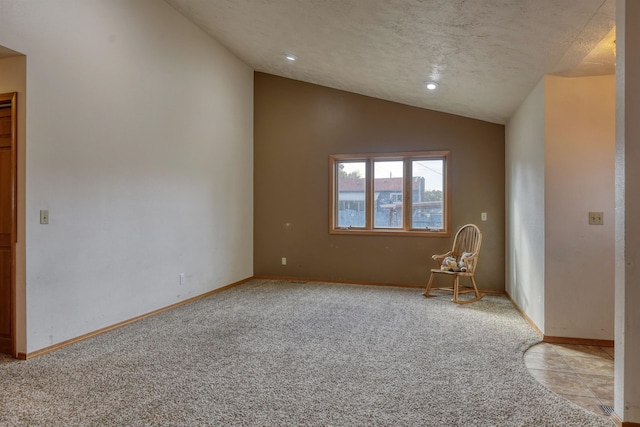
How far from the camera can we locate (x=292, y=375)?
2.56 m

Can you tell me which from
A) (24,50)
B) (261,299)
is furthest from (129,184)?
(261,299)

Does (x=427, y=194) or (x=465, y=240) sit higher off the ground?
(x=427, y=194)

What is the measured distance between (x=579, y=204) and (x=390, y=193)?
2852mm

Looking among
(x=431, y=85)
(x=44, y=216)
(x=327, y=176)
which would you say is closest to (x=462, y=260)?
(x=431, y=85)

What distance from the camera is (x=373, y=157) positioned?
588cm

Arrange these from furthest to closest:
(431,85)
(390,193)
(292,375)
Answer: (390,193) → (431,85) → (292,375)

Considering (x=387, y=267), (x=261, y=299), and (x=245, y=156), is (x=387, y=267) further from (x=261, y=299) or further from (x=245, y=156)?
(x=245, y=156)

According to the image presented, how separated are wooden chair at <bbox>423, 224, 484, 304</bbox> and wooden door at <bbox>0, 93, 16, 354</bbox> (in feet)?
14.0

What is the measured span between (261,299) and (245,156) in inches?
94.0

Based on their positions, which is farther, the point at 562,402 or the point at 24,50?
the point at 24,50

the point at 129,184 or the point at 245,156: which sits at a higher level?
the point at 245,156

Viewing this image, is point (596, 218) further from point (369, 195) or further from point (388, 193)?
point (369, 195)
